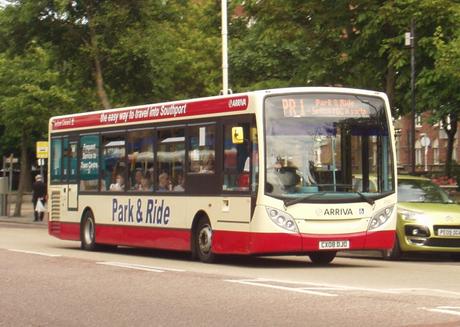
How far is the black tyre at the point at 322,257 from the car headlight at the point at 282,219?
5.87ft

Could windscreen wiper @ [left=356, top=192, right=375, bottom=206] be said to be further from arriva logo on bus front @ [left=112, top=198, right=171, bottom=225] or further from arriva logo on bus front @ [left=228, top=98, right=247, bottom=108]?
arriva logo on bus front @ [left=112, top=198, right=171, bottom=225]

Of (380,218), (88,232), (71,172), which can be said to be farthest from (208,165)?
(71,172)

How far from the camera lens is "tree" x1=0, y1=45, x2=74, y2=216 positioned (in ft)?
127

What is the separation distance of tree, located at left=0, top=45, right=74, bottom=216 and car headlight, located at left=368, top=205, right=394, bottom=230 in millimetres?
22591

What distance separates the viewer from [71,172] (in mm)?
22078

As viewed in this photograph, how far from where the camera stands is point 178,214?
17.8m

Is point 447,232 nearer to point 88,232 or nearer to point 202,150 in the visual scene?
point 202,150

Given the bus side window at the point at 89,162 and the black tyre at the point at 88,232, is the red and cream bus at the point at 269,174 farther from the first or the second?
the black tyre at the point at 88,232

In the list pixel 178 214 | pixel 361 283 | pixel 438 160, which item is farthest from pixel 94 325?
pixel 438 160

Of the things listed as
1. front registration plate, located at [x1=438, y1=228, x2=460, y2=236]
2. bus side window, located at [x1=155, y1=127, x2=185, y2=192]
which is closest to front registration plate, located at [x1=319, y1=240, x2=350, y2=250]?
bus side window, located at [x1=155, y1=127, x2=185, y2=192]

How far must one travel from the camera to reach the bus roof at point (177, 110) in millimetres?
16062

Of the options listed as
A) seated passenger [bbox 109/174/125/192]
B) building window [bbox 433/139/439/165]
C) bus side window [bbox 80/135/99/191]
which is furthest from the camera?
building window [bbox 433/139/439/165]

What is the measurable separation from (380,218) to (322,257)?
5.36ft

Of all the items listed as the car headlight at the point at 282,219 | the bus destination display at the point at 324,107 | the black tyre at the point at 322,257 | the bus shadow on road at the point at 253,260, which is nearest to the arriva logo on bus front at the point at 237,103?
the bus destination display at the point at 324,107
